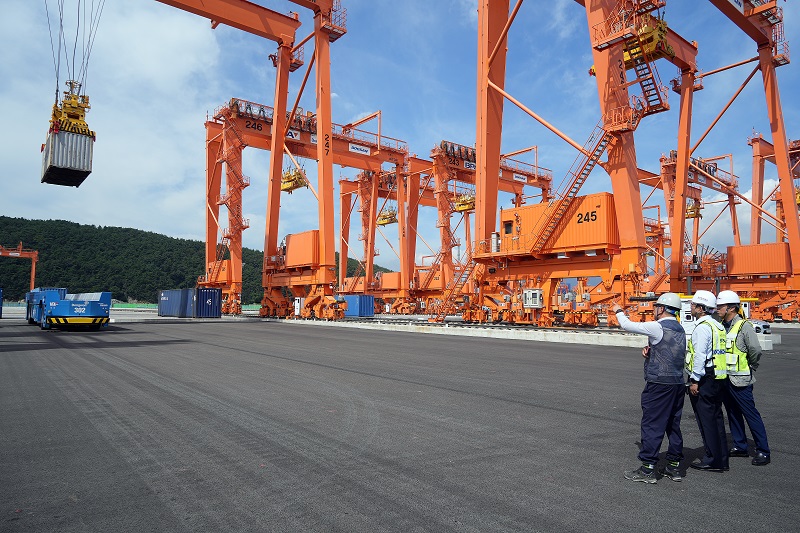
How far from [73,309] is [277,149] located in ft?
49.2

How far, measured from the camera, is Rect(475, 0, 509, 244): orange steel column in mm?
23312

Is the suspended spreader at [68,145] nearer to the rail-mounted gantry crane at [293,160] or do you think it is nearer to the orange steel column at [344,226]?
the rail-mounted gantry crane at [293,160]

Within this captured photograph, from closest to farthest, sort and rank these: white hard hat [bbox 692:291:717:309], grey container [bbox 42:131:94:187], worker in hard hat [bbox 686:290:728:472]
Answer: worker in hard hat [bbox 686:290:728:472] < white hard hat [bbox 692:291:717:309] < grey container [bbox 42:131:94:187]

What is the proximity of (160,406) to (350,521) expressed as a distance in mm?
4166

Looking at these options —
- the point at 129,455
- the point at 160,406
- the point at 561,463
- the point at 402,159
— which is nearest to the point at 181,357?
the point at 160,406

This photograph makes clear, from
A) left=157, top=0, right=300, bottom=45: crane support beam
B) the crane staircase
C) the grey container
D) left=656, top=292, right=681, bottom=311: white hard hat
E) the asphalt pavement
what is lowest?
the asphalt pavement

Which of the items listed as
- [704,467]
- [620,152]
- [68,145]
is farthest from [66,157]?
[620,152]

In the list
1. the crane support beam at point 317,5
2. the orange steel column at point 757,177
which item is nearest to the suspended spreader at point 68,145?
the crane support beam at point 317,5

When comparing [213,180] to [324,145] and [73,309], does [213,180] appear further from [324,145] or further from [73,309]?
[73,309]

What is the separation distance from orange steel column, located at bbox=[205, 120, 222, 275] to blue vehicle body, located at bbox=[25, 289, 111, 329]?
54.4ft

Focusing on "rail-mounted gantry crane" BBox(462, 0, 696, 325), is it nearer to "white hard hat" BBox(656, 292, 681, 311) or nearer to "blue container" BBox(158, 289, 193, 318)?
"white hard hat" BBox(656, 292, 681, 311)

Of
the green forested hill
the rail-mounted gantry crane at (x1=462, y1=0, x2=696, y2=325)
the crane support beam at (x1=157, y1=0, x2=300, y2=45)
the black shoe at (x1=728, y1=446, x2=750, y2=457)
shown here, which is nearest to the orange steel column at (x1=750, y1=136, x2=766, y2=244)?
the rail-mounted gantry crane at (x1=462, y1=0, x2=696, y2=325)

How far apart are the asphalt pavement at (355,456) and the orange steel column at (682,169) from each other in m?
17.6

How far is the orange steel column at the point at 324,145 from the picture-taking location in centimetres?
2738
